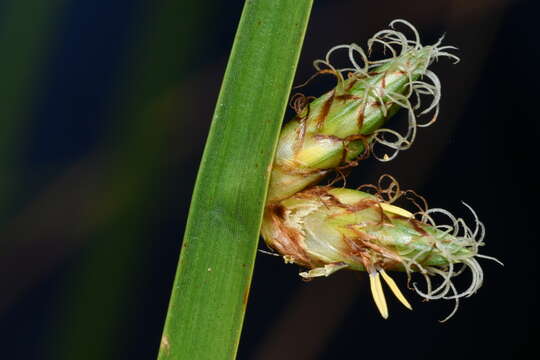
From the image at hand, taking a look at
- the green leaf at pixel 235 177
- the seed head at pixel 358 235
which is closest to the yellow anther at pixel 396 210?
the seed head at pixel 358 235

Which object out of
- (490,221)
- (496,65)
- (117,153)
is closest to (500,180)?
(490,221)

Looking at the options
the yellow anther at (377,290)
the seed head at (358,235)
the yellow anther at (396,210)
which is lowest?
the yellow anther at (377,290)

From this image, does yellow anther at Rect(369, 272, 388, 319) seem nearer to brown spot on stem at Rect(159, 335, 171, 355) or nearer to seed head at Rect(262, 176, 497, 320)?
seed head at Rect(262, 176, 497, 320)

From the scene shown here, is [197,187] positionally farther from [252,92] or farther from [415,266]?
[415,266]

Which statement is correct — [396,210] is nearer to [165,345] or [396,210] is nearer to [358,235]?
→ [358,235]

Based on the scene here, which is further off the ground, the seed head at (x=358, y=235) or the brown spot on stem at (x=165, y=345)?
the seed head at (x=358, y=235)

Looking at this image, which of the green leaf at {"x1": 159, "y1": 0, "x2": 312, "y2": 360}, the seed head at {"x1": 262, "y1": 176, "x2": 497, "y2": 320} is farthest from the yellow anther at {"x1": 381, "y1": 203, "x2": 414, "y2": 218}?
the green leaf at {"x1": 159, "y1": 0, "x2": 312, "y2": 360}

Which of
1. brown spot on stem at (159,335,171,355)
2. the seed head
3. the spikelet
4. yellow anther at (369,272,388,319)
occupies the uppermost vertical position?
the spikelet

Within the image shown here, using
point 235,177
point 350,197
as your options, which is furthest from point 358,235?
point 235,177

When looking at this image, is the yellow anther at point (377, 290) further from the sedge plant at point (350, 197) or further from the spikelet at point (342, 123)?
the spikelet at point (342, 123)
